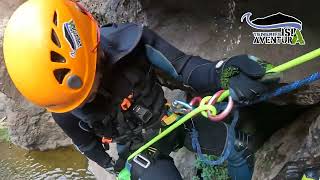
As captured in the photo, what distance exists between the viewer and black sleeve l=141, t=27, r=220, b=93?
2.17 metres

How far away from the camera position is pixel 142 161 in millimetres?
2543

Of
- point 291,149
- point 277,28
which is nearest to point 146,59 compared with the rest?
point 291,149

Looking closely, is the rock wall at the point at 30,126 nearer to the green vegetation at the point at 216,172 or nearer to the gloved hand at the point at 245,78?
the green vegetation at the point at 216,172

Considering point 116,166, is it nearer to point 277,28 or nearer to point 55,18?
point 55,18

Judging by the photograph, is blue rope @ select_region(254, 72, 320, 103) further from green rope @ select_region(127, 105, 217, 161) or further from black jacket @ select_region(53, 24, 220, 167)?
black jacket @ select_region(53, 24, 220, 167)

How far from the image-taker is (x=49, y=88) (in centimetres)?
214

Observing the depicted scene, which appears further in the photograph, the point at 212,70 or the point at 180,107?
the point at 180,107

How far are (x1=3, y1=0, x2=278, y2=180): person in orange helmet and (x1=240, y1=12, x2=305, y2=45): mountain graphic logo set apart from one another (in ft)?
3.90

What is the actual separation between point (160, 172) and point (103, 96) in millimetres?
534

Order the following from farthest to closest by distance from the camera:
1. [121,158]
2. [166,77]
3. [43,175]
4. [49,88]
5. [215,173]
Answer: [43,175]
[215,173]
[121,158]
[166,77]
[49,88]

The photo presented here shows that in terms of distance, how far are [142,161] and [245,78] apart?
3.04 feet

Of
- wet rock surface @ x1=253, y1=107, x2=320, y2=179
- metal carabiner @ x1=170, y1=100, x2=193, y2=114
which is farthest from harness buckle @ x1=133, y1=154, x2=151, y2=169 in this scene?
wet rock surface @ x1=253, y1=107, x2=320, y2=179

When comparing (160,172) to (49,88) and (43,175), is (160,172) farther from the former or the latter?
(43,175)

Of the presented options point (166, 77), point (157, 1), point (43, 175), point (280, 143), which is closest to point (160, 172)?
point (166, 77)
